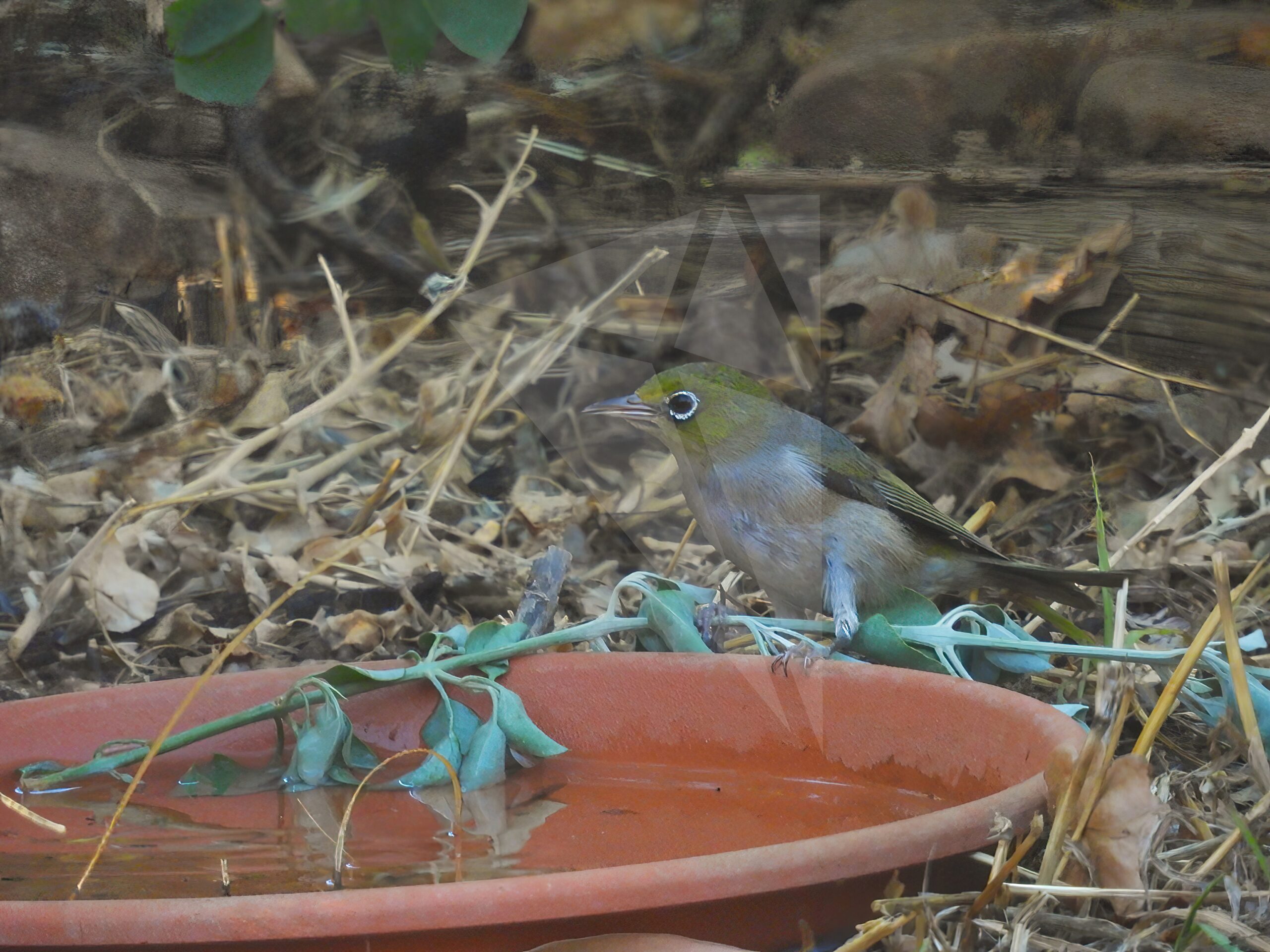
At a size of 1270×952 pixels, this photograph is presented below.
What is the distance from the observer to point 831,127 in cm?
304

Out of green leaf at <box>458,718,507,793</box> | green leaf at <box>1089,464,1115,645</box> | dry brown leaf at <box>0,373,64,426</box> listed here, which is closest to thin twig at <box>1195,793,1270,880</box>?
green leaf at <box>1089,464,1115,645</box>

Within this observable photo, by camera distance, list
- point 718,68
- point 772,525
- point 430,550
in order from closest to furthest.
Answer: point 772,525, point 718,68, point 430,550

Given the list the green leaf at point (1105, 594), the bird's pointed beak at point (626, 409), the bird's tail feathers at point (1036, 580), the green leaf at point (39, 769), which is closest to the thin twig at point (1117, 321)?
the bird's tail feathers at point (1036, 580)

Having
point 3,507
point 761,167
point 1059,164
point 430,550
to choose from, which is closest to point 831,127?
point 761,167

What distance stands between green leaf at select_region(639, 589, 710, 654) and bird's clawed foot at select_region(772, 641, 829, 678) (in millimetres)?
169

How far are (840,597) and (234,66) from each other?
5.08ft

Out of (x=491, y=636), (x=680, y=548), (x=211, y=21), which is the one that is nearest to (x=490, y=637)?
(x=491, y=636)

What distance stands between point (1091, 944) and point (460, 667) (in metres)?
0.96

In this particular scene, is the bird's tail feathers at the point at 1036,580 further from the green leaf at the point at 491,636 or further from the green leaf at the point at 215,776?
the green leaf at the point at 215,776

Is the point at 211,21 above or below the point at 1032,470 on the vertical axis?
above

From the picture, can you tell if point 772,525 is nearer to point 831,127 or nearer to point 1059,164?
point 831,127

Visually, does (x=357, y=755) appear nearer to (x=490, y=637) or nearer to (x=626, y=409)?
(x=490, y=637)

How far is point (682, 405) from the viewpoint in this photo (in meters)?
2.39

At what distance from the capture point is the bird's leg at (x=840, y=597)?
2.11 m
